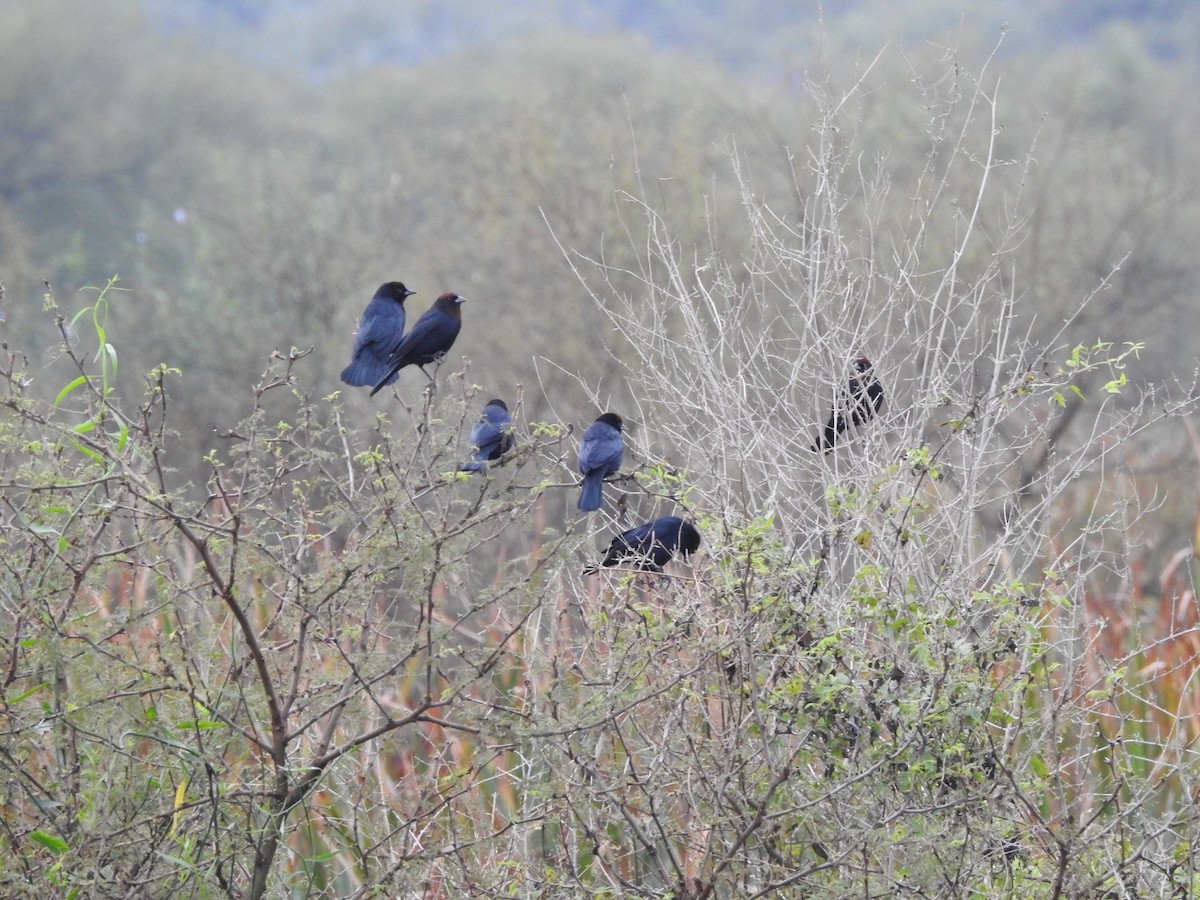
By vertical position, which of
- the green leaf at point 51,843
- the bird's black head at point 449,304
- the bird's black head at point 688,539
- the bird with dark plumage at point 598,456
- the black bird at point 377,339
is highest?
the bird's black head at point 449,304

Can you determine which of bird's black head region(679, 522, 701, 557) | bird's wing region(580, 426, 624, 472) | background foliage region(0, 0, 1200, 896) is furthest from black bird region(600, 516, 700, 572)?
bird's wing region(580, 426, 624, 472)

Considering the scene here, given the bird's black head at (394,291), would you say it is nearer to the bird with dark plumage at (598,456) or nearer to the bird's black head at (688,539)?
the bird with dark plumage at (598,456)

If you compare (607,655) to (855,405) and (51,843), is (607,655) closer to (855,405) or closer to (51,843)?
(855,405)

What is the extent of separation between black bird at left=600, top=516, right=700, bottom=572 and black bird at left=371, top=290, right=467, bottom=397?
1103mm

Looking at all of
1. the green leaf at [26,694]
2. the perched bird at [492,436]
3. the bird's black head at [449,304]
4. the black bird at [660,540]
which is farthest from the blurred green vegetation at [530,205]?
the green leaf at [26,694]

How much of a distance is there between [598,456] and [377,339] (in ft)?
3.15

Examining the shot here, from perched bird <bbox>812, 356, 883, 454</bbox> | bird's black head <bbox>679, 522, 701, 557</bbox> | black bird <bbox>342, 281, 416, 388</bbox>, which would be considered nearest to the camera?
perched bird <bbox>812, 356, 883, 454</bbox>

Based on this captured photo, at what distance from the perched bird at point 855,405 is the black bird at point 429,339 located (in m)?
1.55

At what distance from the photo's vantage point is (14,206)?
27547 mm

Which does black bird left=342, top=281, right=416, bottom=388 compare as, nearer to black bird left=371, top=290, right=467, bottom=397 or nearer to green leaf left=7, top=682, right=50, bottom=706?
black bird left=371, top=290, right=467, bottom=397

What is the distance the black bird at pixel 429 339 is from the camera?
5.27 m

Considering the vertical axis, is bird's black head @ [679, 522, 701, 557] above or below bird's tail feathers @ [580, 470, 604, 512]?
below

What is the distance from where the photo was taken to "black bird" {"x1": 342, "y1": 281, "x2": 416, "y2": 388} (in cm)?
513

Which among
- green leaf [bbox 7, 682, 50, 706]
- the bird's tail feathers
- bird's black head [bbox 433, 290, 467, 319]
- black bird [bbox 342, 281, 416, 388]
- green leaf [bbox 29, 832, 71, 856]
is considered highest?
bird's black head [bbox 433, 290, 467, 319]
